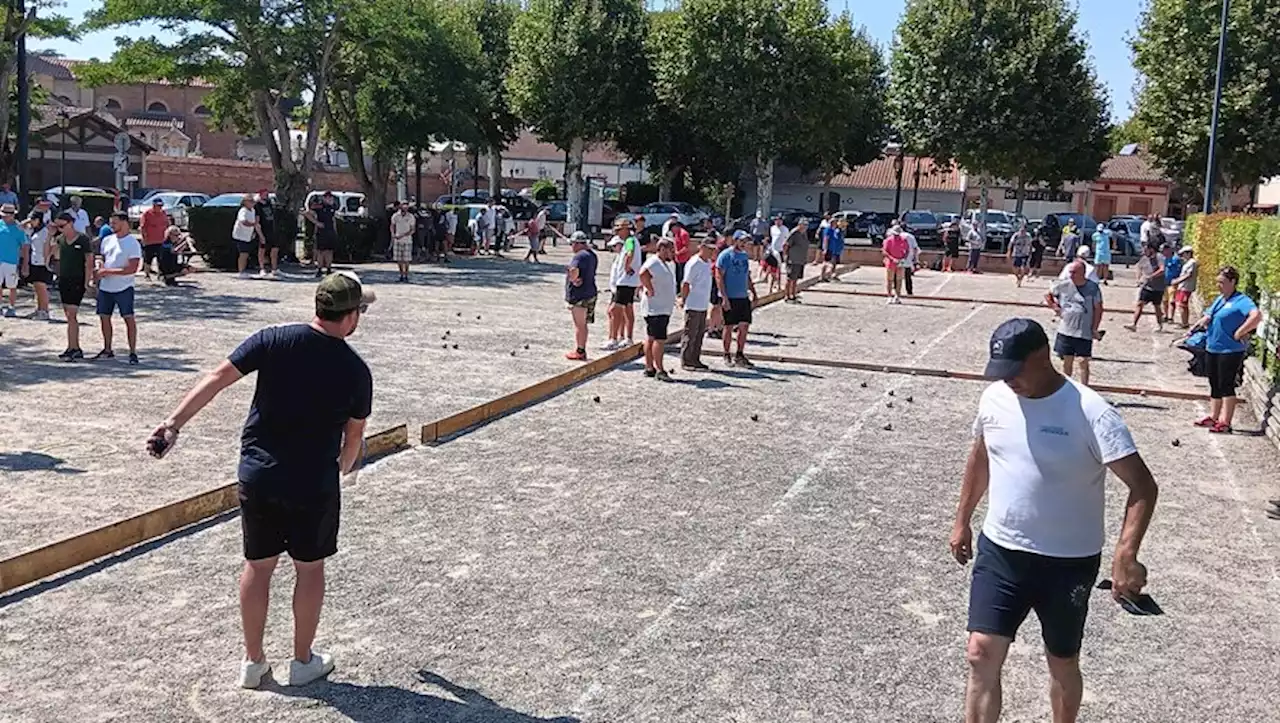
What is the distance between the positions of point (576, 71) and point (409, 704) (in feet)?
150

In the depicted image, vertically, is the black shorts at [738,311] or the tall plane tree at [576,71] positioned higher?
the tall plane tree at [576,71]

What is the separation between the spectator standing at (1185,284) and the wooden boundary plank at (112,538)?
17.8 meters

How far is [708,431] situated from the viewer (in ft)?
36.2

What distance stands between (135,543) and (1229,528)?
7.13 metres

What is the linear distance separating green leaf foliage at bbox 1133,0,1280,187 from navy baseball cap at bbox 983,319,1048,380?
38.7 metres

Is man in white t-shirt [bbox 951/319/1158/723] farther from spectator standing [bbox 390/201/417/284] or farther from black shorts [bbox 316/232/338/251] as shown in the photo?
black shorts [bbox 316/232/338/251]

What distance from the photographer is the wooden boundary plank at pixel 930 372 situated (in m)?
14.1

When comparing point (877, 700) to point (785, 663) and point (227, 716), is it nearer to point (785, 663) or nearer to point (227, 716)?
point (785, 663)

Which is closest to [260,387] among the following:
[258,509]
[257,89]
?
[258,509]

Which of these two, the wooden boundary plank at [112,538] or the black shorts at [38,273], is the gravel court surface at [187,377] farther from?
the black shorts at [38,273]

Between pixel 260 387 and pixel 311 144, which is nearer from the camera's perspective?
pixel 260 387

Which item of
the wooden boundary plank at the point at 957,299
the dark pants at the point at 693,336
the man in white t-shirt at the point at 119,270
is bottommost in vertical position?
the wooden boundary plank at the point at 957,299

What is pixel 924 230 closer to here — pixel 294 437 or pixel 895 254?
pixel 895 254

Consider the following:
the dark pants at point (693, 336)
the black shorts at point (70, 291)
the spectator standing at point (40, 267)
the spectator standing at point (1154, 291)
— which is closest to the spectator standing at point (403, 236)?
the spectator standing at point (40, 267)
